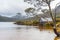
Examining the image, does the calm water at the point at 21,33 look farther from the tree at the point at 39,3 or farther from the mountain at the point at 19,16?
the tree at the point at 39,3

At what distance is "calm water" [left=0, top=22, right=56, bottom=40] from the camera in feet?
5.92

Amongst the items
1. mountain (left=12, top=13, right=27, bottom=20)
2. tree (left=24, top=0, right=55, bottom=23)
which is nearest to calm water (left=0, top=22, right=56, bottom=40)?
mountain (left=12, top=13, right=27, bottom=20)

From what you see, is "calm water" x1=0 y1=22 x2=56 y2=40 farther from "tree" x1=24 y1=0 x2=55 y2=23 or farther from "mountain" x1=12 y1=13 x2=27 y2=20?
"tree" x1=24 y1=0 x2=55 y2=23

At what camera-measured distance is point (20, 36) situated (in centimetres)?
182

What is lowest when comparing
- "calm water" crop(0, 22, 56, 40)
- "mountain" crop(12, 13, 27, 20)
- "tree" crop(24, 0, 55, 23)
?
"calm water" crop(0, 22, 56, 40)

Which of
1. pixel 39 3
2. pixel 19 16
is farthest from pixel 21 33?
pixel 39 3

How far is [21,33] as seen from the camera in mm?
1826

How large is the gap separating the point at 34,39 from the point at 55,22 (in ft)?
1.08

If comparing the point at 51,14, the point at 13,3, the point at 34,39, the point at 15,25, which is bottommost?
the point at 34,39

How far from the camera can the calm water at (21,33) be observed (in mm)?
1805

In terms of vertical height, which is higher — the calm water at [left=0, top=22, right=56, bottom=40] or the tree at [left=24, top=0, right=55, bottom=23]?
the tree at [left=24, top=0, right=55, bottom=23]

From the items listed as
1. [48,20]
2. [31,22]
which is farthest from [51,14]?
[31,22]

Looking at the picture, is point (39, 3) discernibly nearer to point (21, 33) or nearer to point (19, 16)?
point (19, 16)

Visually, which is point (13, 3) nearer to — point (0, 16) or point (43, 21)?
point (0, 16)
